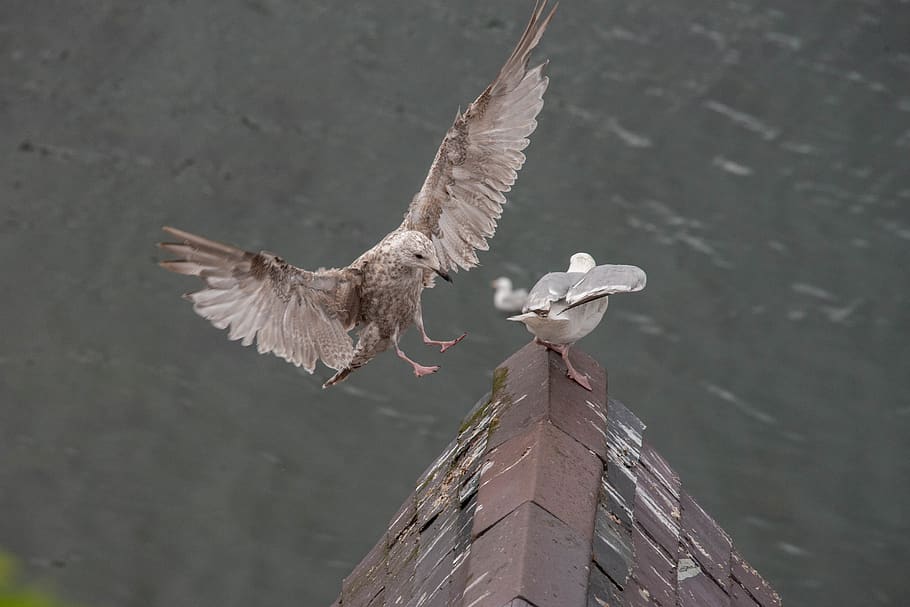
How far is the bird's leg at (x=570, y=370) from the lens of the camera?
3881 mm

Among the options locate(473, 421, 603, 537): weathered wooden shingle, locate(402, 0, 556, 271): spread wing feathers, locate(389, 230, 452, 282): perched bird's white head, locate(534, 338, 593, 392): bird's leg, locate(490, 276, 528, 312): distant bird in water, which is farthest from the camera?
locate(490, 276, 528, 312): distant bird in water

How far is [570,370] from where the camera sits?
3879mm

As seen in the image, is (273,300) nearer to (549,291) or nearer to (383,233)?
(549,291)

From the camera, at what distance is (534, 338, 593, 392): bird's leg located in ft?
12.7

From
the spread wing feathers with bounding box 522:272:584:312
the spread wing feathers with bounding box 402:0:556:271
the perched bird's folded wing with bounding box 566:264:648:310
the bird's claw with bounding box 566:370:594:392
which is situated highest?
the spread wing feathers with bounding box 402:0:556:271

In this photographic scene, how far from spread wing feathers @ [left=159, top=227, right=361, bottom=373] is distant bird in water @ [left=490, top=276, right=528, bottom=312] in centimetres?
668

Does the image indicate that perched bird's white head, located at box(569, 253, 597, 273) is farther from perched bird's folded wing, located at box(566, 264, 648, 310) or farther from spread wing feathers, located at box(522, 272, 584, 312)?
perched bird's folded wing, located at box(566, 264, 648, 310)

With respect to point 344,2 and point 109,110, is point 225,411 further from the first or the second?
point 344,2

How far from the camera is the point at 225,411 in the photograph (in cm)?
1128

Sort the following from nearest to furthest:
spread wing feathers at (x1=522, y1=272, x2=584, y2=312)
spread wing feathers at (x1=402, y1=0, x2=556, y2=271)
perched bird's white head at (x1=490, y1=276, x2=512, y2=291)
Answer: spread wing feathers at (x1=522, y1=272, x2=584, y2=312) < spread wing feathers at (x1=402, y1=0, x2=556, y2=271) < perched bird's white head at (x1=490, y1=276, x2=512, y2=291)

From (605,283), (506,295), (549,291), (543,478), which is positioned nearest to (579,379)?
(549,291)

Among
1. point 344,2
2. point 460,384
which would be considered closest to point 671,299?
point 460,384

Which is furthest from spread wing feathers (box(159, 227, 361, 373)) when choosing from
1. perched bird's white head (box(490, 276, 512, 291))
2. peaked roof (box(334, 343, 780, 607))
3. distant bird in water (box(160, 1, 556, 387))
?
perched bird's white head (box(490, 276, 512, 291))

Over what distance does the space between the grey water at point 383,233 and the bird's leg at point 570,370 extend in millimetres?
7065
